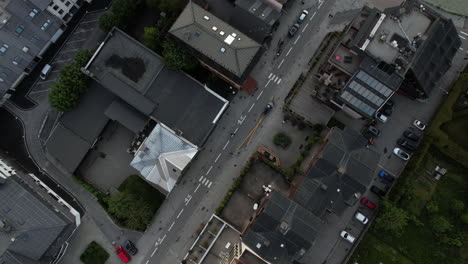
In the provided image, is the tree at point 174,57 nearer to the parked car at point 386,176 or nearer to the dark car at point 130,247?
the dark car at point 130,247

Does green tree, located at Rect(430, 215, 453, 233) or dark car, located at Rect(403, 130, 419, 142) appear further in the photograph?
dark car, located at Rect(403, 130, 419, 142)

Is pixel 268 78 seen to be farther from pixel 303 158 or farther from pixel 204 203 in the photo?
pixel 204 203

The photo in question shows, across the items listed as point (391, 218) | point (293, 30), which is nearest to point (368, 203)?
point (391, 218)

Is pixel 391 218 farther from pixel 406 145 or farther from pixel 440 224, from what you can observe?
pixel 406 145

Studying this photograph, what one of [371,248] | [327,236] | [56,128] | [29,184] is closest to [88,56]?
[56,128]

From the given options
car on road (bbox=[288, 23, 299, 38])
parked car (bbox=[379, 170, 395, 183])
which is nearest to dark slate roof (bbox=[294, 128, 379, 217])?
parked car (bbox=[379, 170, 395, 183])

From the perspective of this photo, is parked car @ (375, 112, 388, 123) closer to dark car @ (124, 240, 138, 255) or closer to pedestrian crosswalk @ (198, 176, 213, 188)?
pedestrian crosswalk @ (198, 176, 213, 188)
